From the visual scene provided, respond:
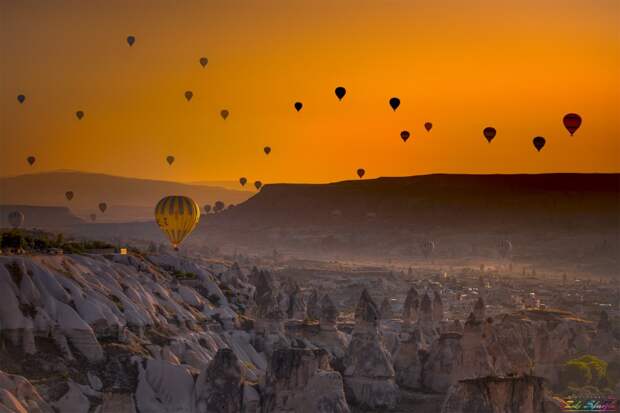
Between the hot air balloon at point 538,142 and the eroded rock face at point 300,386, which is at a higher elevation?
the hot air balloon at point 538,142

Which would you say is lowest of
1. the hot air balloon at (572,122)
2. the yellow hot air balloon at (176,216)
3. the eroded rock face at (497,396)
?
the eroded rock face at (497,396)

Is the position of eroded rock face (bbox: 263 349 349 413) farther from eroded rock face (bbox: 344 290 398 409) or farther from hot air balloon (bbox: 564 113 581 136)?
hot air balloon (bbox: 564 113 581 136)

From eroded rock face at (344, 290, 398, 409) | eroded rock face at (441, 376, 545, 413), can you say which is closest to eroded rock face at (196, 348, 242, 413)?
eroded rock face at (441, 376, 545, 413)

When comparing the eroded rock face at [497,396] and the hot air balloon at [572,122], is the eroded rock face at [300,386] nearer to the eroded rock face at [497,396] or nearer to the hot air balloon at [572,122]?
the eroded rock face at [497,396]

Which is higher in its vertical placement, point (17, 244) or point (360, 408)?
point (17, 244)

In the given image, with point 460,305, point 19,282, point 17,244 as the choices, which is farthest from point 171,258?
point 460,305

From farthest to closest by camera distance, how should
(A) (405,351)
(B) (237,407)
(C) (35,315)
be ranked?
(A) (405,351), (C) (35,315), (B) (237,407)

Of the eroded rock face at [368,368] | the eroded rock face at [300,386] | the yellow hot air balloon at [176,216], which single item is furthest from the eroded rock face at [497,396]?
the yellow hot air balloon at [176,216]

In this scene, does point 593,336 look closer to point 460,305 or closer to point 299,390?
point 299,390
